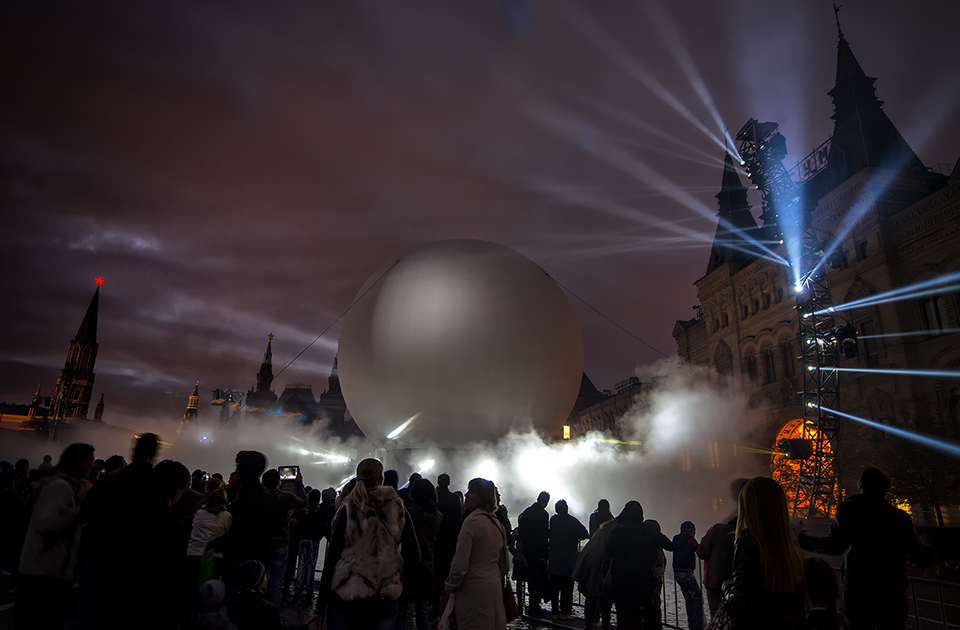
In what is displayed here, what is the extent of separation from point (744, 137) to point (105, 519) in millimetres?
22972

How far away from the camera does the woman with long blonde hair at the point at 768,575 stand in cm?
296

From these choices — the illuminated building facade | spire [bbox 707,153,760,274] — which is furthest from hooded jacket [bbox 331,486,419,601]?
spire [bbox 707,153,760,274]

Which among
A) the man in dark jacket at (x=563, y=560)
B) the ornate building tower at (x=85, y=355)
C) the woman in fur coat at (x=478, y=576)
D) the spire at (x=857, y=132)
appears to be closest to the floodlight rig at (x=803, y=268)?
the spire at (x=857, y=132)

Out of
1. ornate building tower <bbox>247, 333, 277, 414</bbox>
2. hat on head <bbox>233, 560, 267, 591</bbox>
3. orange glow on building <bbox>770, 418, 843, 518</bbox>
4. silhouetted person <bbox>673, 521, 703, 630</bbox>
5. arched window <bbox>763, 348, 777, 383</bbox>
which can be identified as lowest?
silhouetted person <bbox>673, 521, 703, 630</bbox>

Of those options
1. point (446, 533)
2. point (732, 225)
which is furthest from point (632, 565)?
point (732, 225)

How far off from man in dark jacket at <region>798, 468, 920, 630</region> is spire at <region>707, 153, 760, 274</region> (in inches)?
1402

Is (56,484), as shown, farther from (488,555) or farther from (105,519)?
(488,555)

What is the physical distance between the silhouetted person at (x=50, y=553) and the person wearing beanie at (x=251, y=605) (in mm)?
1537

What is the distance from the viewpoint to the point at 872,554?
393 centimetres

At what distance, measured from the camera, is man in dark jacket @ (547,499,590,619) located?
761 centimetres

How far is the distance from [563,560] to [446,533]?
231 centimetres

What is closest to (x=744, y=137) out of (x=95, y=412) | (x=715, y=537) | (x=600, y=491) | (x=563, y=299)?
(x=563, y=299)

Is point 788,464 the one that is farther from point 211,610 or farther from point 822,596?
point 211,610

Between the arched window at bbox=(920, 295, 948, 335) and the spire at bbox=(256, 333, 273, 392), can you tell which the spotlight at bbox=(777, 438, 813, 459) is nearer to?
the arched window at bbox=(920, 295, 948, 335)
